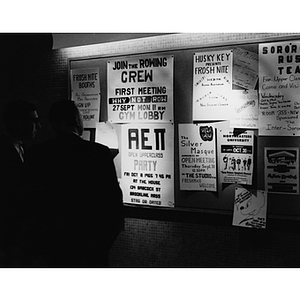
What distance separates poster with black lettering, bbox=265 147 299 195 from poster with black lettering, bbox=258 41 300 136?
86 millimetres

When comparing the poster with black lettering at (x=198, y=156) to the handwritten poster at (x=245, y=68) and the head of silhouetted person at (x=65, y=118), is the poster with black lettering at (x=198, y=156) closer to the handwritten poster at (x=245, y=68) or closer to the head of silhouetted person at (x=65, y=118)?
the handwritten poster at (x=245, y=68)

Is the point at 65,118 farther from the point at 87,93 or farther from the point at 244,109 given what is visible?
the point at 244,109

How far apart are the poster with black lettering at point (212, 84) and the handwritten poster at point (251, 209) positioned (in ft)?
1.30

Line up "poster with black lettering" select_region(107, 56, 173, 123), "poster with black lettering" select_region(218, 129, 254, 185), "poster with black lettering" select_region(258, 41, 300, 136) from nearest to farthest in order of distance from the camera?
"poster with black lettering" select_region(258, 41, 300, 136), "poster with black lettering" select_region(218, 129, 254, 185), "poster with black lettering" select_region(107, 56, 173, 123)

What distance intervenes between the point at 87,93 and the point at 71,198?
56 cm

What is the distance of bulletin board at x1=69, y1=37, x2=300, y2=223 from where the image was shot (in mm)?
1848

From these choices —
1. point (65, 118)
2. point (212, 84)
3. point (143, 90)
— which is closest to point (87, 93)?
point (65, 118)

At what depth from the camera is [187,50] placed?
2010mm

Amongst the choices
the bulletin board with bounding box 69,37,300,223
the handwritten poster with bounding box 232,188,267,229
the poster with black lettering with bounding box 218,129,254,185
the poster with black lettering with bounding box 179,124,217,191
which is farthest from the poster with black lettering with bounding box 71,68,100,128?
the handwritten poster with bounding box 232,188,267,229

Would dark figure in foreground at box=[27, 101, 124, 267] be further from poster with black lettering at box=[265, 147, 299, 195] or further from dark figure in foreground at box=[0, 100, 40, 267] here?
poster with black lettering at box=[265, 147, 299, 195]

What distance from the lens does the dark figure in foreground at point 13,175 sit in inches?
79.5

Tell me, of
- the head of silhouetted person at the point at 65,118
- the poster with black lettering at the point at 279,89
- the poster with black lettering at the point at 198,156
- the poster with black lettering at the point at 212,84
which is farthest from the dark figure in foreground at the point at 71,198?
the poster with black lettering at the point at 279,89

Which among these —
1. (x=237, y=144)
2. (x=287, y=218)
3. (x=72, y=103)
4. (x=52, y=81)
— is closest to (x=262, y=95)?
(x=237, y=144)

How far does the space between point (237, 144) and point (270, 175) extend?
0.21 m
